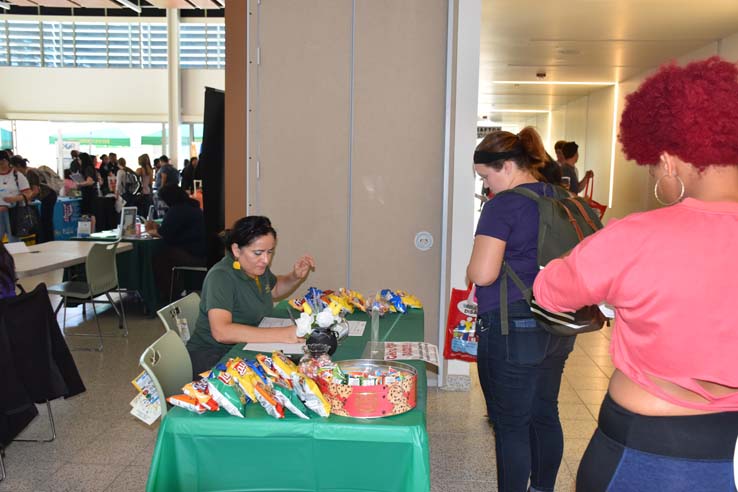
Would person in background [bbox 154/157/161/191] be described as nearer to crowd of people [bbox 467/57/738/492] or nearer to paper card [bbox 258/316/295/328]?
paper card [bbox 258/316/295/328]

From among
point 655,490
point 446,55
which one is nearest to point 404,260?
point 446,55

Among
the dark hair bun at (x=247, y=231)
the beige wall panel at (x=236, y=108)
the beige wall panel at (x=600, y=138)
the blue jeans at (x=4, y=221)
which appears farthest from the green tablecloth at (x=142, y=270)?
the beige wall panel at (x=600, y=138)

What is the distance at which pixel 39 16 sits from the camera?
1738cm

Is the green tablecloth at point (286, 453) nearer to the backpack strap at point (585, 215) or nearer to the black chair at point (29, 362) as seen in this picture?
the backpack strap at point (585, 215)

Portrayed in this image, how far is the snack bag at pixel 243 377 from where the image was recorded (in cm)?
195

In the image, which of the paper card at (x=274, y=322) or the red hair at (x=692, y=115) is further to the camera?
the paper card at (x=274, y=322)

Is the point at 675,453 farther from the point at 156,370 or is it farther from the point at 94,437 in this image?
the point at 94,437

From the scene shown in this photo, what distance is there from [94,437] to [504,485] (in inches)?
92.3

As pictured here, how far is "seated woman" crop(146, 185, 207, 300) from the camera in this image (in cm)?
637

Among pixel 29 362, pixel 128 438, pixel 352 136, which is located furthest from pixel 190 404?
pixel 352 136

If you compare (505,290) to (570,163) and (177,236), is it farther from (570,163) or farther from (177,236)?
(570,163)

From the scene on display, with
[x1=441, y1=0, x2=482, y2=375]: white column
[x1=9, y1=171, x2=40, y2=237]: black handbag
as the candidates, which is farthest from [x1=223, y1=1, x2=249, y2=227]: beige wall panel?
[x1=9, y1=171, x2=40, y2=237]: black handbag

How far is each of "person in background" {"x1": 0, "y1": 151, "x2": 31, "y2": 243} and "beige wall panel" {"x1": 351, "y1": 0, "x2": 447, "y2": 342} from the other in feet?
20.8

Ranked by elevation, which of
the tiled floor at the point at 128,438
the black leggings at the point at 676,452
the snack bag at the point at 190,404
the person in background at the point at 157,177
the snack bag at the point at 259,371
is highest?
the person in background at the point at 157,177
